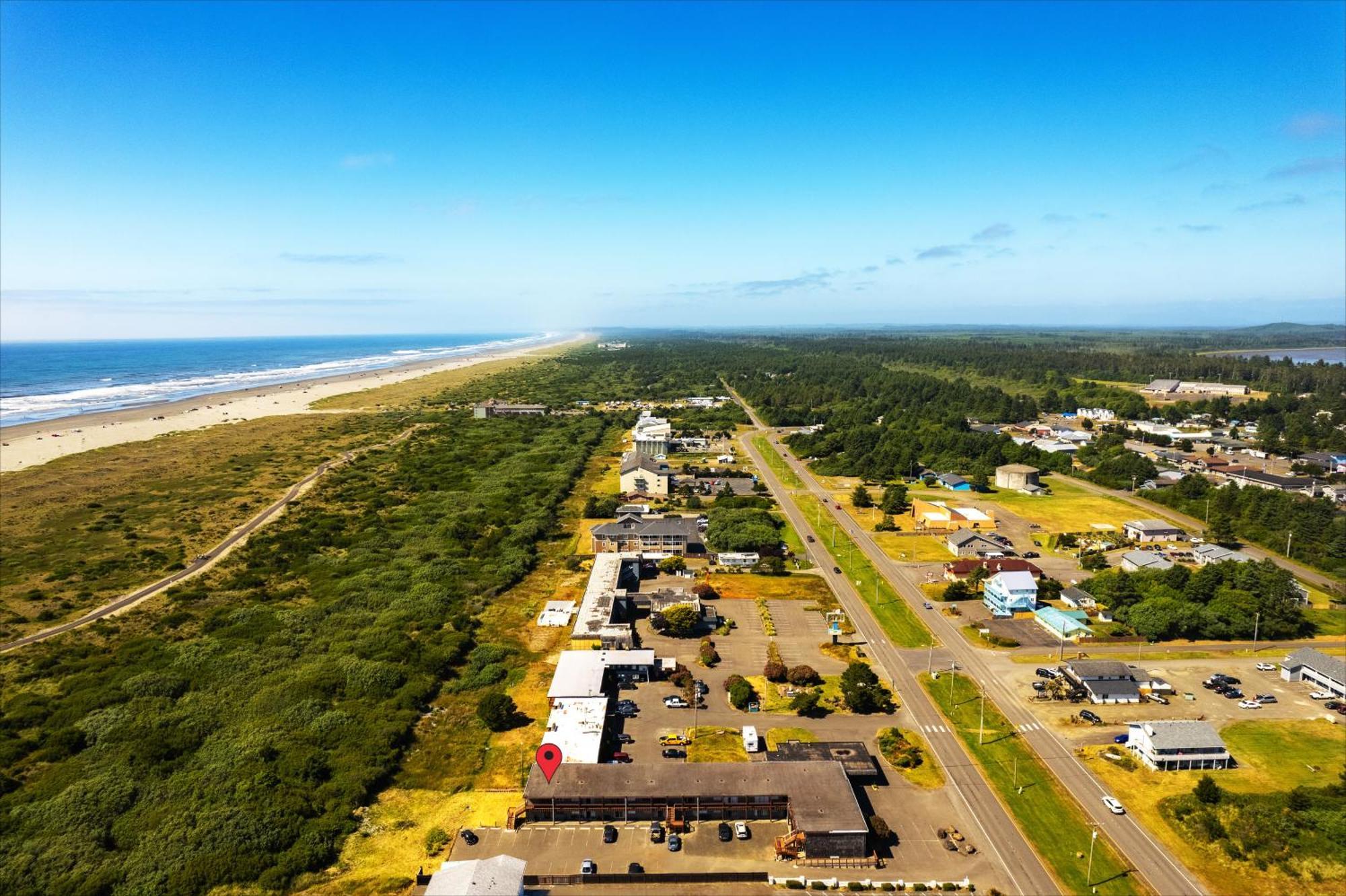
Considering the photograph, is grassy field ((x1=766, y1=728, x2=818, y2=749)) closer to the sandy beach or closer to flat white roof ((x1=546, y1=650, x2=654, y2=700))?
flat white roof ((x1=546, y1=650, x2=654, y2=700))

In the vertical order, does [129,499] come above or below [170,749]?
above

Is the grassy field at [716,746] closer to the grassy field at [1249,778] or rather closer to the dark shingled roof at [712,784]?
the dark shingled roof at [712,784]

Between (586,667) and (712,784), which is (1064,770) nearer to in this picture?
(712,784)

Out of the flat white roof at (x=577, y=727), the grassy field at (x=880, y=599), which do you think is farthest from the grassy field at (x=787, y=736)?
the grassy field at (x=880, y=599)

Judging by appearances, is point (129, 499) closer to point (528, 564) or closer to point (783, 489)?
point (528, 564)

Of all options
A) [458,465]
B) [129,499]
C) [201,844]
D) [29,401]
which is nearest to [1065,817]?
[201,844]
